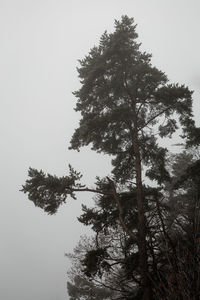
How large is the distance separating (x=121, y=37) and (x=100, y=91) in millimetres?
2543

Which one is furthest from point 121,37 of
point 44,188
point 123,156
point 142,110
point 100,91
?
point 44,188

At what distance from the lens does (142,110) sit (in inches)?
449

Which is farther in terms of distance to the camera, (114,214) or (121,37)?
(121,37)

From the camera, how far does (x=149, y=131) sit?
10.9 metres

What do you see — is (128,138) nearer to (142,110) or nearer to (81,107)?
(142,110)

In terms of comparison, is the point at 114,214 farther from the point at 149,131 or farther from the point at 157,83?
the point at 157,83

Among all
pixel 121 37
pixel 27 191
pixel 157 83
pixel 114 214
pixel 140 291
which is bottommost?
pixel 140 291

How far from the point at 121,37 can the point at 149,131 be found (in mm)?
4344

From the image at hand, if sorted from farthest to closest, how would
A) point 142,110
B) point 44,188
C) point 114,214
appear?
point 142,110 → point 114,214 → point 44,188

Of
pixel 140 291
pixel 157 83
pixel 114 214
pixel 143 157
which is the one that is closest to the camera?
pixel 140 291

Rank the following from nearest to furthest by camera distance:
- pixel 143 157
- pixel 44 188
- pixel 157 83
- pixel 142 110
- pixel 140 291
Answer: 1. pixel 140 291
2. pixel 44 188
3. pixel 157 83
4. pixel 143 157
5. pixel 142 110

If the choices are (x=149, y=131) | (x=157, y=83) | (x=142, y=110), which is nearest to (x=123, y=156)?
(x=149, y=131)

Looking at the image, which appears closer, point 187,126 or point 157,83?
point 157,83

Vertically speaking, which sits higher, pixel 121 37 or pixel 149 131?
pixel 121 37
